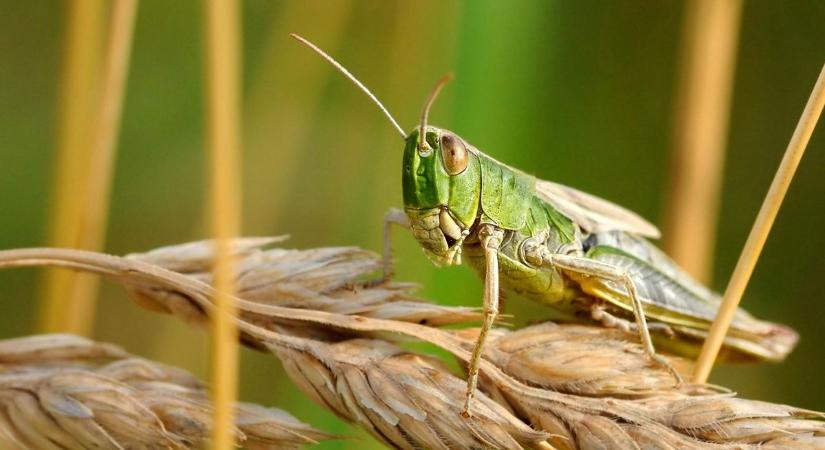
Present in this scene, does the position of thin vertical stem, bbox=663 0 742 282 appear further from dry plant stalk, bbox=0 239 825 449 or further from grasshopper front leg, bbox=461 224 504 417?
dry plant stalk, bbox=0 239 825 449

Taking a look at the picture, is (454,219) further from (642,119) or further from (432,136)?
(642,119)

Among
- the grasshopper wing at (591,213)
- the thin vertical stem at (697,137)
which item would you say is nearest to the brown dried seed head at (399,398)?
the grasshopper wing at (591,213)

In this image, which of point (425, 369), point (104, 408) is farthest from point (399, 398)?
point (104, 408)

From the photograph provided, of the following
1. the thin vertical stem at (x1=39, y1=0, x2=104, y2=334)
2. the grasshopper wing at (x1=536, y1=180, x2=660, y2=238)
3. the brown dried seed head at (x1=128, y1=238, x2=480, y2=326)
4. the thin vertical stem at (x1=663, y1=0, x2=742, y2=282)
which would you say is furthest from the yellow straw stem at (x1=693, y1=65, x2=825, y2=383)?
the thin vertical stem at (x1=39, y1=0, x2=104, y2=334)

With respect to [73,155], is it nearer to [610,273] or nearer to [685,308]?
[610,273]

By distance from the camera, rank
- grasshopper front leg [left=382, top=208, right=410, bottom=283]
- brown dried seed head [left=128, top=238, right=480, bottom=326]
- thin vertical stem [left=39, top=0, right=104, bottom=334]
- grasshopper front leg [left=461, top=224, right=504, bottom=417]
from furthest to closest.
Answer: grasshopper front leg [left=382, top=208, right=410, bottom=283]
thin vertical stem [left=39, top=0, right=104, bottom=334]
brown dried seed head [left=128, top=238, right=480, bottom=326]
grasshopper front leg [left=461, top=224, right=504, bottom=417]

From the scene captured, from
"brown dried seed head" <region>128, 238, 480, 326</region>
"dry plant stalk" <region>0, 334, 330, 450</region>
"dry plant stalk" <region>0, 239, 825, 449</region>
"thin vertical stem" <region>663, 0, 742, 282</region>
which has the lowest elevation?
"dry plant stalk" <region>0, 334, 330, 450</region>
